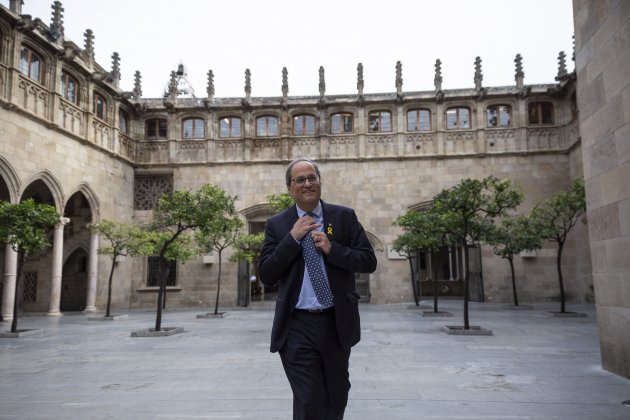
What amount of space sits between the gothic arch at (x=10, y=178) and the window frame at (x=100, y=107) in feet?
19.4

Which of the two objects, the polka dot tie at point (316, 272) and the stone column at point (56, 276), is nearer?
the polka dot tie at point (316, 272)

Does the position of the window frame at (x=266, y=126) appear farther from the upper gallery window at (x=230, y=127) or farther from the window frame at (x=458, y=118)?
the window frame at (x=458, y=118)

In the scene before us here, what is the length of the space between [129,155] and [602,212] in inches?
878

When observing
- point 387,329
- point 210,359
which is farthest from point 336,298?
point 387,329

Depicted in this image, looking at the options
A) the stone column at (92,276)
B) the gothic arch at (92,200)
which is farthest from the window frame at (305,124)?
the stone column at (92,276)

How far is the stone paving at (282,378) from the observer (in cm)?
495

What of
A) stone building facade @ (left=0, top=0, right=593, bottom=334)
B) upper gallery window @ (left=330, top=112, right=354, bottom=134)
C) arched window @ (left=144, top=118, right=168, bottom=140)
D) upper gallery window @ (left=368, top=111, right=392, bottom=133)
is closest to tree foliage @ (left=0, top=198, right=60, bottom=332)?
stone building facade @ (left=0, top=0, right=593, bottom=334)

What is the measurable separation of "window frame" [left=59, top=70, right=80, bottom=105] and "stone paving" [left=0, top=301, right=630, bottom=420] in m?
11.4

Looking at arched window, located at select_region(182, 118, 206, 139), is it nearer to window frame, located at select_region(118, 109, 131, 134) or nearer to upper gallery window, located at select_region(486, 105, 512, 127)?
window frame, located at select_region(118, 109, 131, 134)

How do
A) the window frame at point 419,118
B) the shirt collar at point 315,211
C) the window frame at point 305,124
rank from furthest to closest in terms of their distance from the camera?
the window frame at point 305,124
the window frame at point 419,118
the shirt collar at point 315,211

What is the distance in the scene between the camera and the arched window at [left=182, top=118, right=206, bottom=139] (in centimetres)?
2548

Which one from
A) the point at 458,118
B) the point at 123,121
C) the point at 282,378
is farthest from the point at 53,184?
the point at 458,118

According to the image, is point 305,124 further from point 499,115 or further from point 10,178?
point 10,178

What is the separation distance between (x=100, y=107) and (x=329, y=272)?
73.7 feet
